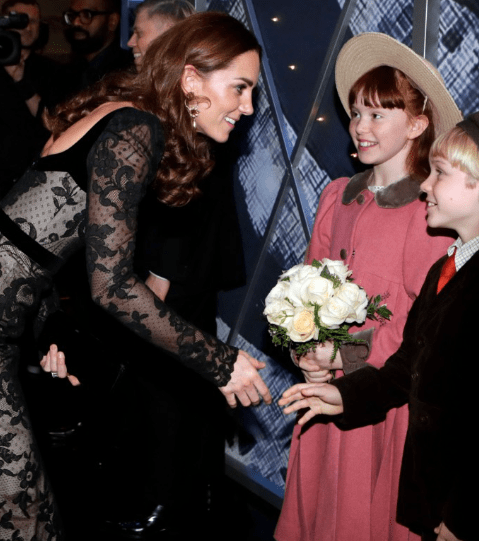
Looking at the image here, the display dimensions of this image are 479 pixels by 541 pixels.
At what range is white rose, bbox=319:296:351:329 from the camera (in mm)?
2473

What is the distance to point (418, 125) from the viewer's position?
271 centimetres

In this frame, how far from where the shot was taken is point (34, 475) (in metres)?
2.48

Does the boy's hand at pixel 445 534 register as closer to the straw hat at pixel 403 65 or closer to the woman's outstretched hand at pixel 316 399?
the woman's outstretched hand at pixel 316 399

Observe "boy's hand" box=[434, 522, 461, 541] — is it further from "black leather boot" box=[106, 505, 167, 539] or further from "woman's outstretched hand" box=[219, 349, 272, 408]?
"black leather boot" box=[106, 505, 167, 539]

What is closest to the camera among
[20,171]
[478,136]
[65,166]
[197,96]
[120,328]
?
[478,136]

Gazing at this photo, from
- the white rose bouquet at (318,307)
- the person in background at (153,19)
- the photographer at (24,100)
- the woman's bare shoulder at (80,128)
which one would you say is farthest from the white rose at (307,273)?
the photographer at (24,100)

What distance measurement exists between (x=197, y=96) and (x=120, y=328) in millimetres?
1680

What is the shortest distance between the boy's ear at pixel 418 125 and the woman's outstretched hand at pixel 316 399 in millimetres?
939

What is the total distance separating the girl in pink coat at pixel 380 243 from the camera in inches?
105

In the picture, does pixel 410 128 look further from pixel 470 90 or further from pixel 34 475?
pixel 34 475

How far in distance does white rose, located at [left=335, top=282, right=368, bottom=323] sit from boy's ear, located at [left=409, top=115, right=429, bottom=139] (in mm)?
619

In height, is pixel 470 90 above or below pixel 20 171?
above

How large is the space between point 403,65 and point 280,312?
95 cm

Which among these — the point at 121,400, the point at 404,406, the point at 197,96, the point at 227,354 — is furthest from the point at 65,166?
the point at 121,400
